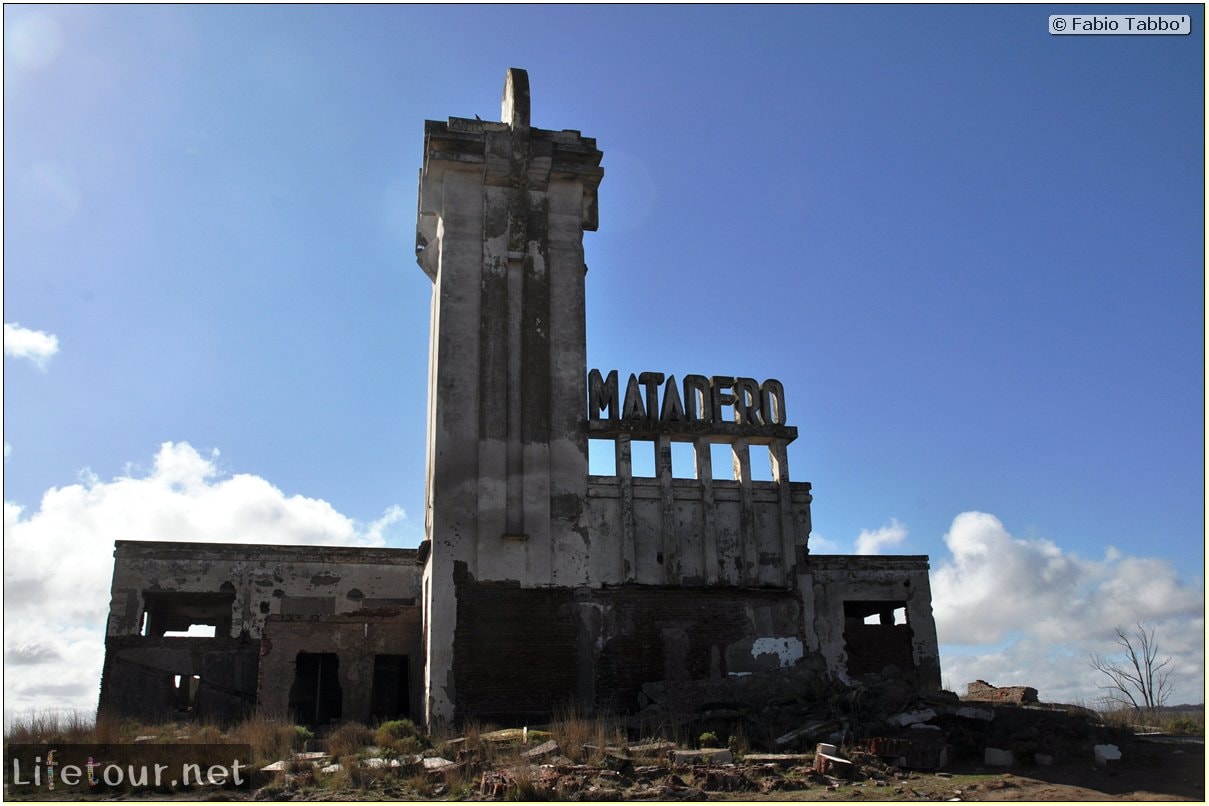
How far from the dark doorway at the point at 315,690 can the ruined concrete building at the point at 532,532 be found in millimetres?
54

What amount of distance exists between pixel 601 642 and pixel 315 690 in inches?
308

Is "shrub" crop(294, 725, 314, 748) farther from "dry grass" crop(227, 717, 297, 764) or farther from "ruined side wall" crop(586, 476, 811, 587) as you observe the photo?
"ruined side wall" crop(586, 476, 811, 587)

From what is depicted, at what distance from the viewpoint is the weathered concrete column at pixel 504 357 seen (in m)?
19.7

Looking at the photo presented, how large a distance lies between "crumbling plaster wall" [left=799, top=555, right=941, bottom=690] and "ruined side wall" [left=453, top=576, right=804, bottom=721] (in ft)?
17.8

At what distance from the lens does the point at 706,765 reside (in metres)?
13.2

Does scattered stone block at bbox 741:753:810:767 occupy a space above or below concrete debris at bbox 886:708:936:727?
below

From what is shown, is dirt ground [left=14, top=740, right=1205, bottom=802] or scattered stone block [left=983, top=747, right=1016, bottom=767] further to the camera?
scattered stone block [left=983, top=747, right=1016, bottom=767]

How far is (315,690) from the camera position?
74.8 ft

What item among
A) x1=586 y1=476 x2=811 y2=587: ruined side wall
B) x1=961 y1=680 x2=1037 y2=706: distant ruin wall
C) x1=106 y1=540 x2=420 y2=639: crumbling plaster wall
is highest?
x1=586 y1=476 x2=811 y2=587: ruined side wall

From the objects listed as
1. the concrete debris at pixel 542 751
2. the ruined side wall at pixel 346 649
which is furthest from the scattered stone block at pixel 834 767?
the ruined side wall at pixel 346 649

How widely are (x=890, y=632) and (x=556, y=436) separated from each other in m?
11.2

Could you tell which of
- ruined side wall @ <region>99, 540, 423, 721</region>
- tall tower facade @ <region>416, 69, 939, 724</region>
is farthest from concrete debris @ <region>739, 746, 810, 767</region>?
ruined side wall @ <region>99, 540, 423, 721</region>

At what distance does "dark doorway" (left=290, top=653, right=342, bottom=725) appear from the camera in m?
21.9

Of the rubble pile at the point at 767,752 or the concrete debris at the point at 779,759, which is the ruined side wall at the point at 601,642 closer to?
the rubble pile at the point at 767,752
